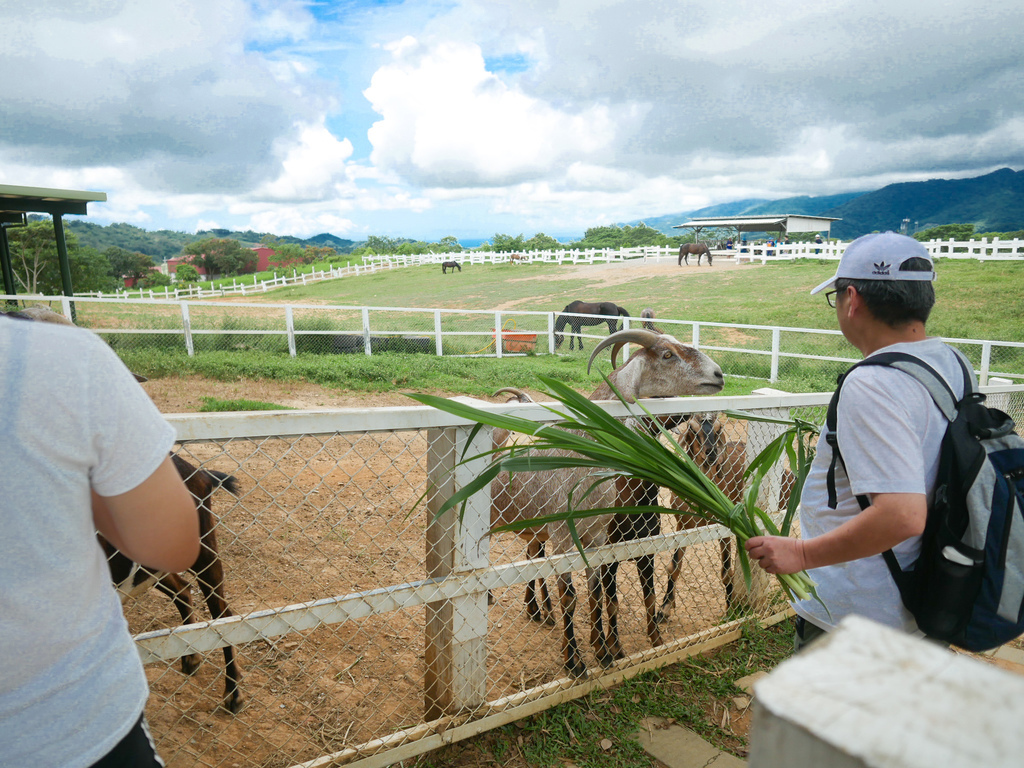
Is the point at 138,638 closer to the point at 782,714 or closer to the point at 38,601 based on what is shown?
the point at 38,601

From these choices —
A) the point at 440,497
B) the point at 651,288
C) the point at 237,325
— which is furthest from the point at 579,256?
the point at 440,497

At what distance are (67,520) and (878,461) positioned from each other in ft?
5.64

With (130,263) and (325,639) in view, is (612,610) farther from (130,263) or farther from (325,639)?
(130,263)

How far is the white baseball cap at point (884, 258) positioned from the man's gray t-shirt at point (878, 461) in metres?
0.19

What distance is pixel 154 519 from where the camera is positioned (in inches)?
42.9

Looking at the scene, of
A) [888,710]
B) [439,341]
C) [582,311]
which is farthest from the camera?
[582,311]

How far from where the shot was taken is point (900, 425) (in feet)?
5.09

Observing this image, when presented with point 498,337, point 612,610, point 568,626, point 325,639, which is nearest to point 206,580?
point 325,639

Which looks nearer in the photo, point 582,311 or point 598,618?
point 598,618

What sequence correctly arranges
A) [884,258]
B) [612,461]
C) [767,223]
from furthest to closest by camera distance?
[767,223], [612,461], [884,258]

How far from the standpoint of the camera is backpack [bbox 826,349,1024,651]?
5.23ft

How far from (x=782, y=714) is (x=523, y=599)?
424cm

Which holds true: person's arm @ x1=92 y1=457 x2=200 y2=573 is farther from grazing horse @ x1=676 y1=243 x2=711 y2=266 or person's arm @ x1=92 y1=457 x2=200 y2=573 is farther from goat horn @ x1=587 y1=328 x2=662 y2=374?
grazing horse @ x1=676 y1=243 x2=711 y2=266

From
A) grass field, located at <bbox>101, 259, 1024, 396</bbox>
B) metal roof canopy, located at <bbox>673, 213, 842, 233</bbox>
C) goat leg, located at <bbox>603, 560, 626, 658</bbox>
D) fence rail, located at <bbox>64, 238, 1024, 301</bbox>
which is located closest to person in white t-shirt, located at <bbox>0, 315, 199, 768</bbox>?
grass field, located at <bbox>101, 259, 1024, 396</bbox>
